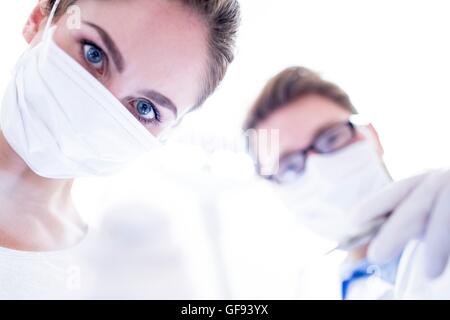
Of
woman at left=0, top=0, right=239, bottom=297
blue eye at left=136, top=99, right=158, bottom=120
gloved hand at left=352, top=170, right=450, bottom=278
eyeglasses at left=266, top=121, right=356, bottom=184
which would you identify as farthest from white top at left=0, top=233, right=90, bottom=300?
gloved hand at left=352, top=170, right=450, bottom=278

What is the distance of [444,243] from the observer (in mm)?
686

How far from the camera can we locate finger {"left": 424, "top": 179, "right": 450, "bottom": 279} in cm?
68

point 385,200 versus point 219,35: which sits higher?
point 219,35

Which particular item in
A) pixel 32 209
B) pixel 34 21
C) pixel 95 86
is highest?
pixel 34 21

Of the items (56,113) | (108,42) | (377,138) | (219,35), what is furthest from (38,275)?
(377,138)

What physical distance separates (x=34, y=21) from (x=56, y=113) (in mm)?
167

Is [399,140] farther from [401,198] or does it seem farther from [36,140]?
[36,140]

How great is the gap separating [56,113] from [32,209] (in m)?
0.20

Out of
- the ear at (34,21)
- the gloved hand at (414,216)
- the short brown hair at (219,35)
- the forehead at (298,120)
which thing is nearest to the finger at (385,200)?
the gloved hand at (414,216)

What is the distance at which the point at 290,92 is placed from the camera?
74 centimetres

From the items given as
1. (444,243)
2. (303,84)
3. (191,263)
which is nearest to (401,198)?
(444,243)

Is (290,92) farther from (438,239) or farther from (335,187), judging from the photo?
(438,239)

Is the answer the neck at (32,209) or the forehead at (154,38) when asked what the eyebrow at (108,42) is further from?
the neck at (32,209)
